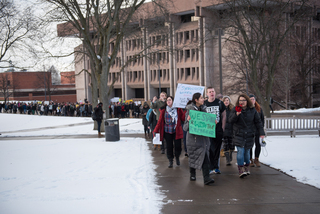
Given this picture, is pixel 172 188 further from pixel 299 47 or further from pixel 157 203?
pixel 299 47

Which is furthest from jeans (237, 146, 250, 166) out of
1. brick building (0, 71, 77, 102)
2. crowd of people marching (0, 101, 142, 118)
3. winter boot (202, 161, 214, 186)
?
brick building (0, 71, 77, 102)

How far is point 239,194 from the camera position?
6293 millimetres

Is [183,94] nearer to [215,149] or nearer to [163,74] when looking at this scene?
[215,149]

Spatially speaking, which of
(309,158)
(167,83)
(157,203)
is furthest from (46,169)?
(167,83)

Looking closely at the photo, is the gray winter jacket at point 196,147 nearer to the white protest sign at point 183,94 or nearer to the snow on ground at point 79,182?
the snow on ground at point 79,182

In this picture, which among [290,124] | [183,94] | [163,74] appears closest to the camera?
[183,94]

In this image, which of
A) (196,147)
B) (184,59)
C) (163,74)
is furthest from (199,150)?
(163,74)

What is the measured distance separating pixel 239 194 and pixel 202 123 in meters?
1.60

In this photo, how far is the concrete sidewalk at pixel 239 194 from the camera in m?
5.50

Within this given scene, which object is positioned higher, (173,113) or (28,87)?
(28,87)

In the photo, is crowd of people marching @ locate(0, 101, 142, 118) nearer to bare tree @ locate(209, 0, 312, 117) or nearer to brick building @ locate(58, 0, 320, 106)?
brick building @ locate(58, 0, 320, 106)

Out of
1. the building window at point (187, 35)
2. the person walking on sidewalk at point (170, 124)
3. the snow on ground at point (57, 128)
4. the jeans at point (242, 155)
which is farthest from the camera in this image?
the building window at point (187, 35)

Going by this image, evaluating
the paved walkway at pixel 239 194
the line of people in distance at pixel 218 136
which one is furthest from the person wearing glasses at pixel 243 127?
the paved walkway at pixel 239 194

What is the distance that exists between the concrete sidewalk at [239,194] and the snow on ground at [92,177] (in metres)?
0.32
